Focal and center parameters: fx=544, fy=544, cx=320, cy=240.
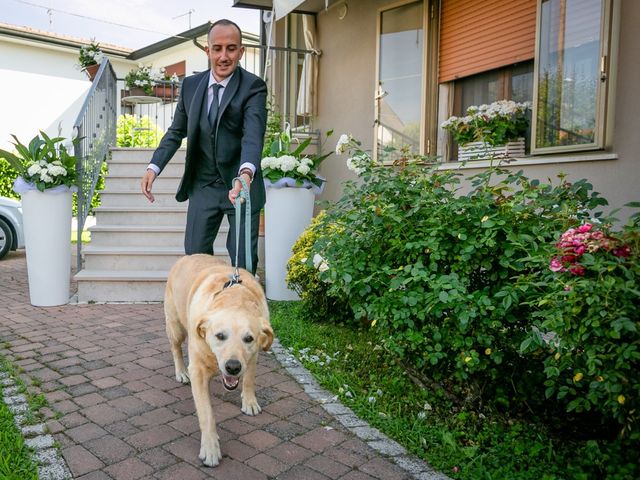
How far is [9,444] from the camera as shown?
261 cm

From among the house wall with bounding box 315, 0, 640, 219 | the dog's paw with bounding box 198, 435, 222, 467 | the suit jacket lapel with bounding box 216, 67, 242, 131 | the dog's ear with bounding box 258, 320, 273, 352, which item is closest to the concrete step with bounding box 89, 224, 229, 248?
the house wall with bounding box 315, 0, 640, 219

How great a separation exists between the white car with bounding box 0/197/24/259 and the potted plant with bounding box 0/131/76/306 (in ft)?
11.0

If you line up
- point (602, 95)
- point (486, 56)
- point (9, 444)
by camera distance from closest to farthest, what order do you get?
point (9, 444)
point (602, 95)
point (486, 56)

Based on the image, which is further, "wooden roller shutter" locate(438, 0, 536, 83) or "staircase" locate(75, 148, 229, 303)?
"staircase" locate(75, 148, 229, 303)

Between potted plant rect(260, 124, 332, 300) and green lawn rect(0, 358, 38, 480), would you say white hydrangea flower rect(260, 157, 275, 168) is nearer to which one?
potted plant rect(260, 124, 332, 300)

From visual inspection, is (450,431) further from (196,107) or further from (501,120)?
(501,120)

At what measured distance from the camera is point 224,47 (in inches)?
135

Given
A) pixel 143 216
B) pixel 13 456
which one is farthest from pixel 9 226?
pixel 13 456

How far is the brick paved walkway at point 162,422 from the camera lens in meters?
2.49

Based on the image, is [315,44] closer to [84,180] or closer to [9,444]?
[84,180]

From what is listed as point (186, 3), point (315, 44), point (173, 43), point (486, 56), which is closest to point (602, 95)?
point (486, 56)

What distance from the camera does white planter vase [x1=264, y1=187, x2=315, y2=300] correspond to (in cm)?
590

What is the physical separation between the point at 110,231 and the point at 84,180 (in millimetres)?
675

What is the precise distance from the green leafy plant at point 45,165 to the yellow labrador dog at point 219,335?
321 centimetres
